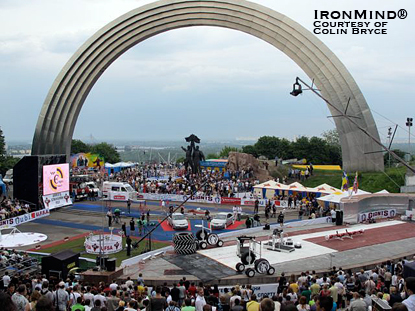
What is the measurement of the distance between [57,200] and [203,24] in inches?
1036

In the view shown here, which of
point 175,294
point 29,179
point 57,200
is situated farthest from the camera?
point 57,200

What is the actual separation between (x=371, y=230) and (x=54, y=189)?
2889 centimetres

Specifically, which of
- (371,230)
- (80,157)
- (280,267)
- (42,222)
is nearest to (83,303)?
(280,267)

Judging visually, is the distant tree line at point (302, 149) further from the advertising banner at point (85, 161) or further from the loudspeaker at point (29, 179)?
the loudspeaker at point (29, 179)

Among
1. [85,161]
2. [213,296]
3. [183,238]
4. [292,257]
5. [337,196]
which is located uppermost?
[85,161]

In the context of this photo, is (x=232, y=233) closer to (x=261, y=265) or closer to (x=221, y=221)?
(x=221, y=221)

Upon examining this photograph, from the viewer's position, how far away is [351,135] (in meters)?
42.8

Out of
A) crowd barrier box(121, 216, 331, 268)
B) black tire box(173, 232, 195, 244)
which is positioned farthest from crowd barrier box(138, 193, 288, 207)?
black tire box(173, 232, 195, 244)

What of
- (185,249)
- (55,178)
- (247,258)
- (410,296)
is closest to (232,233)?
(185,249)

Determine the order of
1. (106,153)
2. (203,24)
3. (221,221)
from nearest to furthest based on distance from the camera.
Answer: (221,221) → (203,24) → (106,153)

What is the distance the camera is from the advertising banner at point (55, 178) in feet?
128

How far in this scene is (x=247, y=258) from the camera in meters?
19.1

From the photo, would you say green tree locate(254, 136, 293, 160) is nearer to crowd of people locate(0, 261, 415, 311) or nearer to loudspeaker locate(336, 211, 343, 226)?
loudspeaker locate(336, 211, 343, 226)

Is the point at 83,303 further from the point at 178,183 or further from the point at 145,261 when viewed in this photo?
the point at 178,183
